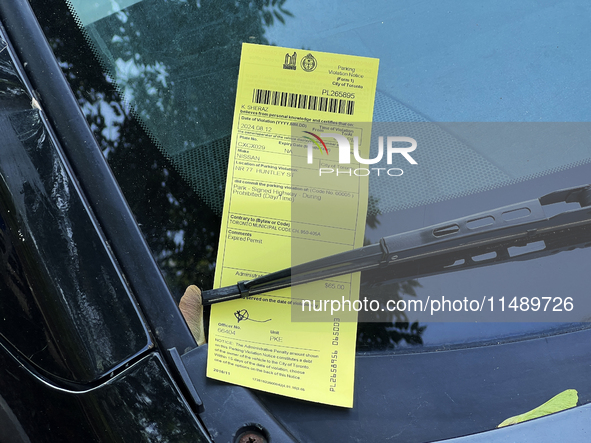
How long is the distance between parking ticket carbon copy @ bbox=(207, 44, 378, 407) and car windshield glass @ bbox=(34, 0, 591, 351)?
0.03 m

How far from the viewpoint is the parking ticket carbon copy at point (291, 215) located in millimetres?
847

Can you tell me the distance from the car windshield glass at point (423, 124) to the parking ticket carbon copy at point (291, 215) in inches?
1.2

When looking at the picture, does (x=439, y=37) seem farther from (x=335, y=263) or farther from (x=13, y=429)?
(x=13, y=429)

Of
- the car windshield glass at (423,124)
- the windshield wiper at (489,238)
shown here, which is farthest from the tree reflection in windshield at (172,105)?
the windshield wiper at (489,238)

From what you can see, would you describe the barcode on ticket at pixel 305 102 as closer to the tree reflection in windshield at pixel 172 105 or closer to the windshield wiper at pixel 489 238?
the tree reflection in windshield at pixel 172 105

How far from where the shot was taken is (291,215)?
867 mm

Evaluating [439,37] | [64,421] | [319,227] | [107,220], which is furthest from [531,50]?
[64,421]

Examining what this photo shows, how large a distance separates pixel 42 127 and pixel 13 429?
583 millimetres

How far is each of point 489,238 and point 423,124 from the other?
0.24 m

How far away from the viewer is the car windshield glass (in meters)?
0.82

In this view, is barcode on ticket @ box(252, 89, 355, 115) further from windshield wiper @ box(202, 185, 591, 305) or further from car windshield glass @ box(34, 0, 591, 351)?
windshield wiper @ box(202, 185, 591, 305)

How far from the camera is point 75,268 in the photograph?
815 millimetres

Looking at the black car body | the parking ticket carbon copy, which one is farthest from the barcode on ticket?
the black car body

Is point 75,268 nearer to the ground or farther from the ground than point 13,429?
farther from the ground
